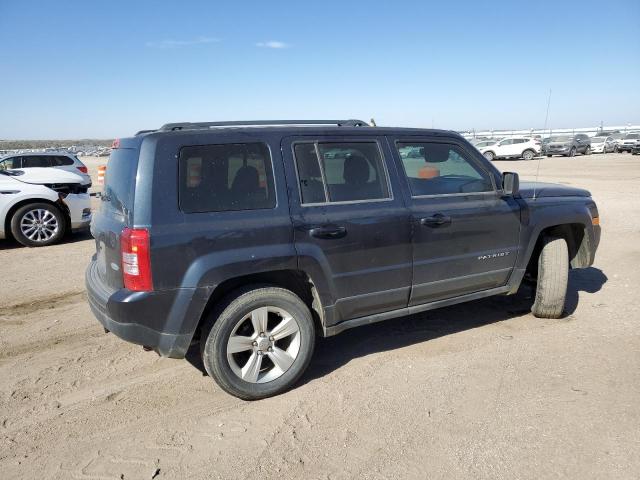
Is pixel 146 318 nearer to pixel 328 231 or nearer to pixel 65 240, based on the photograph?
pixel 328 231

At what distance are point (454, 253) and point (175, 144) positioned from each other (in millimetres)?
2282

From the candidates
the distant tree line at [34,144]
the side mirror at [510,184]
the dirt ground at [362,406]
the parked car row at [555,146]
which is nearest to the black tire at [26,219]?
the dirt ground at [362,406]

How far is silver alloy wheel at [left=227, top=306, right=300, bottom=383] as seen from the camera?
11.1 feet

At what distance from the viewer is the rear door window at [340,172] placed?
354 centimetres

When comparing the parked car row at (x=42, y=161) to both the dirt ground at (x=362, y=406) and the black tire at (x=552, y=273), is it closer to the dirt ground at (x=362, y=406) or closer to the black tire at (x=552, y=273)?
the dirt ground at (x=362, y=406)

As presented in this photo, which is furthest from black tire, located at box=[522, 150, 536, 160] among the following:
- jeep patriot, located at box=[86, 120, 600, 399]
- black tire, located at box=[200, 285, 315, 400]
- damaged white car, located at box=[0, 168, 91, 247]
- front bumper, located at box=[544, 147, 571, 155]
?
black tire, located at box=[200, 285, 315, 400]

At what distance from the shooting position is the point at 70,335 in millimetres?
4598

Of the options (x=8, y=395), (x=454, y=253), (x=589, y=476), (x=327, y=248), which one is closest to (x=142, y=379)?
(x=8, y=395)

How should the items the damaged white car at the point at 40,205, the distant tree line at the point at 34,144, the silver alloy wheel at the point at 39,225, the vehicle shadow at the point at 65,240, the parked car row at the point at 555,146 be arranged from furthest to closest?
the distant tree line at the point at 34,144 < the parked car row at the point at 555,146 < the vehicle shadow at the point at 65,240 < the silver alloy wheel at the point at 39,225 < the damaged white car at the point at 40,205

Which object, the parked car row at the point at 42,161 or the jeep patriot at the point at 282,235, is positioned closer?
the jeep patriot at the point at 282,235

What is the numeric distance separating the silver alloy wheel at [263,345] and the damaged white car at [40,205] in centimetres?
655

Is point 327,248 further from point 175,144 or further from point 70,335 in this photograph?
point 70,335

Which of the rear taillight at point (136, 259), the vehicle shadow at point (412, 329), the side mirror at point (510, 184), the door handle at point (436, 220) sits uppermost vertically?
the side mirror at point (510, 184)

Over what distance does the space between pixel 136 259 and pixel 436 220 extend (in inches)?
86.5
